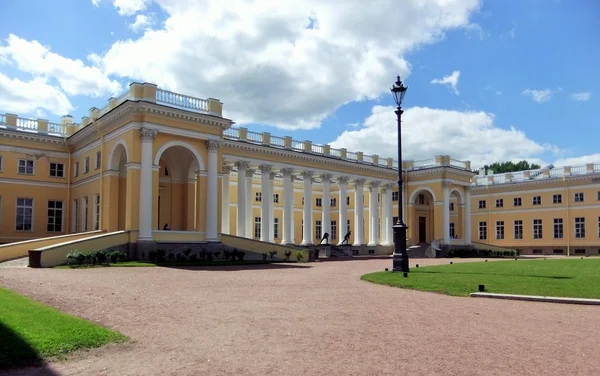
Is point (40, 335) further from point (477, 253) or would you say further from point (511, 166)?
point (511, 166)

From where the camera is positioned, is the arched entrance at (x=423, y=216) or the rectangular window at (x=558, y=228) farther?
the rectangular window at (x=558, y=228)

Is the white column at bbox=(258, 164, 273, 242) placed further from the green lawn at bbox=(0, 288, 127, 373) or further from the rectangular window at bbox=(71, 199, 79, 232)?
the green lawn at bbox=(0, 288, 127, 373)

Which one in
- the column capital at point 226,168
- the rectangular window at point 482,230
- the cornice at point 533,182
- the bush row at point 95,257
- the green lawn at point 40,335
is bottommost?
the green lawn at point 40,335

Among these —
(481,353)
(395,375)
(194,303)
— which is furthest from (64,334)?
(481,353)

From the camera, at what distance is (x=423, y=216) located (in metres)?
53.7

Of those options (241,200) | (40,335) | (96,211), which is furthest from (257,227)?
(40,335)

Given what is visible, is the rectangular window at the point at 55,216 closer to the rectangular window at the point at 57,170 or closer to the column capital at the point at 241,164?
the rectangular window at the point at 57,170

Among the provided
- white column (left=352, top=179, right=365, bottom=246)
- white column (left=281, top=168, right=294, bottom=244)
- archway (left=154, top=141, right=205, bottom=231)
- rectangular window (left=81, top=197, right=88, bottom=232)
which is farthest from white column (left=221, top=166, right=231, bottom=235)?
white column (left=352, top=179, right=365, bottom=246)

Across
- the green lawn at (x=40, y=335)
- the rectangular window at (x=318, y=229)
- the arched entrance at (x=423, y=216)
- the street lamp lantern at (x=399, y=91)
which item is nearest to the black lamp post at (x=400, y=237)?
the street lamp lantern at (x=399, y=91)

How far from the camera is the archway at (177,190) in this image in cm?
3362

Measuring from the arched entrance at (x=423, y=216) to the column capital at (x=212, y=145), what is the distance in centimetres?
2581

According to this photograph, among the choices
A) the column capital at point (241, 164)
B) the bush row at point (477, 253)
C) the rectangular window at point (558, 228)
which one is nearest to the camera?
the column capital at point (241, 164)

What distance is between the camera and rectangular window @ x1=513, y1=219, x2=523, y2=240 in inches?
2184

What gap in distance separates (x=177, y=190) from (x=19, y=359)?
2796 centimetres
